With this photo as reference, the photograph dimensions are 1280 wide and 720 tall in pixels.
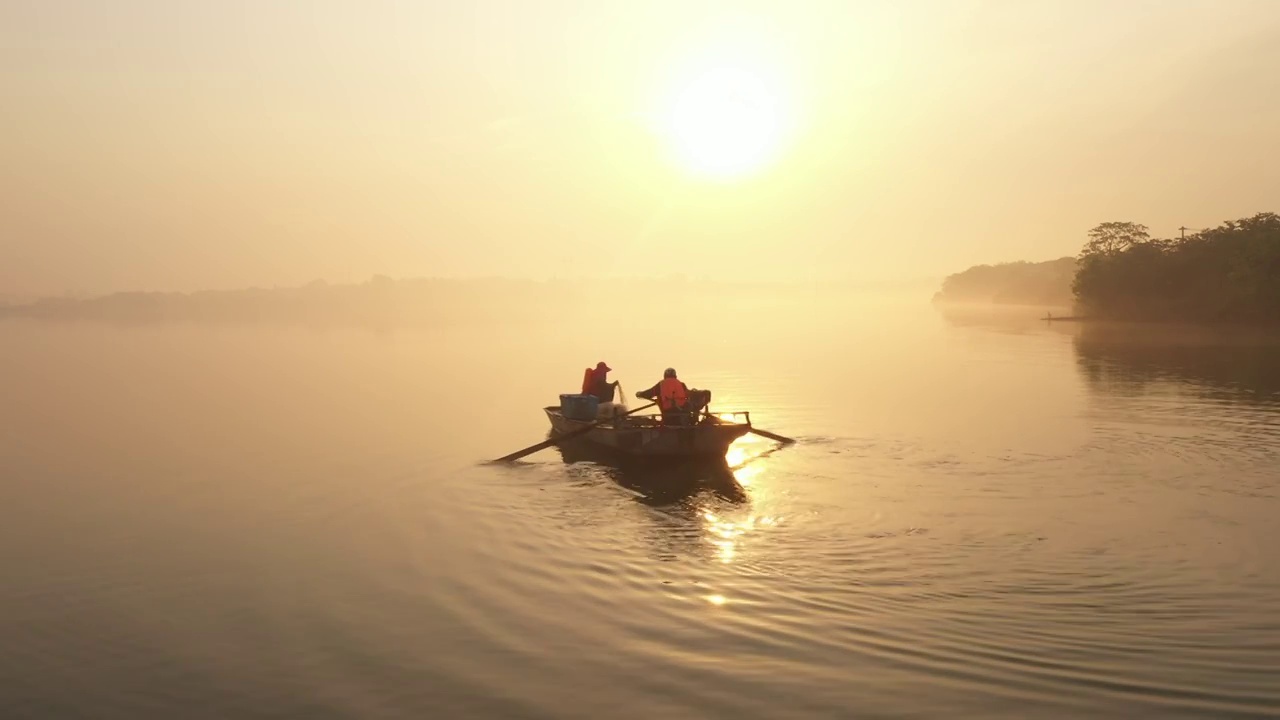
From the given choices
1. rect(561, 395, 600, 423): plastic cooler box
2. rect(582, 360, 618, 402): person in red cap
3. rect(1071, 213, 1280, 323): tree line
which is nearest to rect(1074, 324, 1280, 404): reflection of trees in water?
rect(1071, 213, 1280, 323): tree line

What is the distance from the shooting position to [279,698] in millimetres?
10320

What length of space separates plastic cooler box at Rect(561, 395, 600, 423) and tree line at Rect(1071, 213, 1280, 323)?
63.5 metres

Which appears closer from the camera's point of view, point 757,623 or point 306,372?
point 757,623

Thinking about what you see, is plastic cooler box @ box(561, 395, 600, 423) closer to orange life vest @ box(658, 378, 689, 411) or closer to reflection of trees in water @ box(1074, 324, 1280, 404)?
orange life vest @ box(658, 378, 689, 411)

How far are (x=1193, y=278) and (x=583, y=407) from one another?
75.7 metres

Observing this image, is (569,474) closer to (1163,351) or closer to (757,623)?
(757,623)

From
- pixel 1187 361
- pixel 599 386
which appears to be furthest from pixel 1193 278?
pixel 599 386

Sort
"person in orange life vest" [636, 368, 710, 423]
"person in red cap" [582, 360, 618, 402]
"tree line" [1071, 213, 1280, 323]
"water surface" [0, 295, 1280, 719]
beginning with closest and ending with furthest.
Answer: "water surface" [0, 295, 1280, 719] < "person in orange life vest" [636, 368, 710, 423] < "person in red cap" [582, 360, 618, 402] < "tree line" [1071, 213, 1280, 323]

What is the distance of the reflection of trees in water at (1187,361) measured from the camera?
3797 centimetres

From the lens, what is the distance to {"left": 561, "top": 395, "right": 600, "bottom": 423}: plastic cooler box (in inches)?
1072

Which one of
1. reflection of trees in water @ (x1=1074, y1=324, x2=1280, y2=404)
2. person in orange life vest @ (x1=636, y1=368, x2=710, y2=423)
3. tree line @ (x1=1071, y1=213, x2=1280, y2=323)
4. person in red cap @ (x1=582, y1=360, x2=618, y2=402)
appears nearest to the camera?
person in orange life vest @ (x1=636, y1=368, x2=710, y2=423)

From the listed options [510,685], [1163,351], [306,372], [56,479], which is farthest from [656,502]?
[1163,351]

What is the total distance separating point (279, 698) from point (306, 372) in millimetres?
49254

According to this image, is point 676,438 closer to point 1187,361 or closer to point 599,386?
point 599,386
